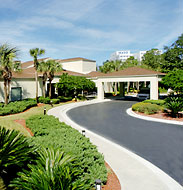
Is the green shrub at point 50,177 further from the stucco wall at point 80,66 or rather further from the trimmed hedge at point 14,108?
the stucco wall at point 80,66

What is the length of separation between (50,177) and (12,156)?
4.43 feet

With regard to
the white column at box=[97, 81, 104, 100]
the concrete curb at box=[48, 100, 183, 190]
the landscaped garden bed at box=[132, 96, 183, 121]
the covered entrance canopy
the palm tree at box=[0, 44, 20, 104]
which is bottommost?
the concrete curb at box=[48, 100, 183, 190]

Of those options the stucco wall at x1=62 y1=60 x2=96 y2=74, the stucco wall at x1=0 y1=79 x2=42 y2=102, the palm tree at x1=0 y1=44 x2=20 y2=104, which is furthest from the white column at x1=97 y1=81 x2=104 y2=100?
the stucco wall at x1=62 y1=60 x2=96 y2=74

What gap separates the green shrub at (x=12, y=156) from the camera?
5008 mm

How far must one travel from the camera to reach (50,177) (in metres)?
4.61

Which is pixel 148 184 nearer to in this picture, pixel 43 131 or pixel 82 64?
pixel 43 131

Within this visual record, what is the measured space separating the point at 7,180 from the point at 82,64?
46.1 metres

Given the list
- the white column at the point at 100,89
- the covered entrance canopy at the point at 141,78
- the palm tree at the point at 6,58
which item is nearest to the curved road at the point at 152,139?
the covered entrance canopy at the point at 141,78

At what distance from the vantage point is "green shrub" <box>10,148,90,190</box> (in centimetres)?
444

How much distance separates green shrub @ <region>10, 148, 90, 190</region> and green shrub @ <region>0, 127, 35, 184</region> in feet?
1.21

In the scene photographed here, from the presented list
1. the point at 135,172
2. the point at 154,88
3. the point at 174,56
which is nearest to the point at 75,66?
the point at 174,56

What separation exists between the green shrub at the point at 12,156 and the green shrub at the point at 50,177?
1.21 ft

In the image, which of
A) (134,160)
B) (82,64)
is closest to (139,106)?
(134,160)

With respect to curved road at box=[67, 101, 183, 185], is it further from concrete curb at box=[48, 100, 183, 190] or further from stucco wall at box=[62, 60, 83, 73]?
stucco wall at box=[62, 60, 83, 73]
